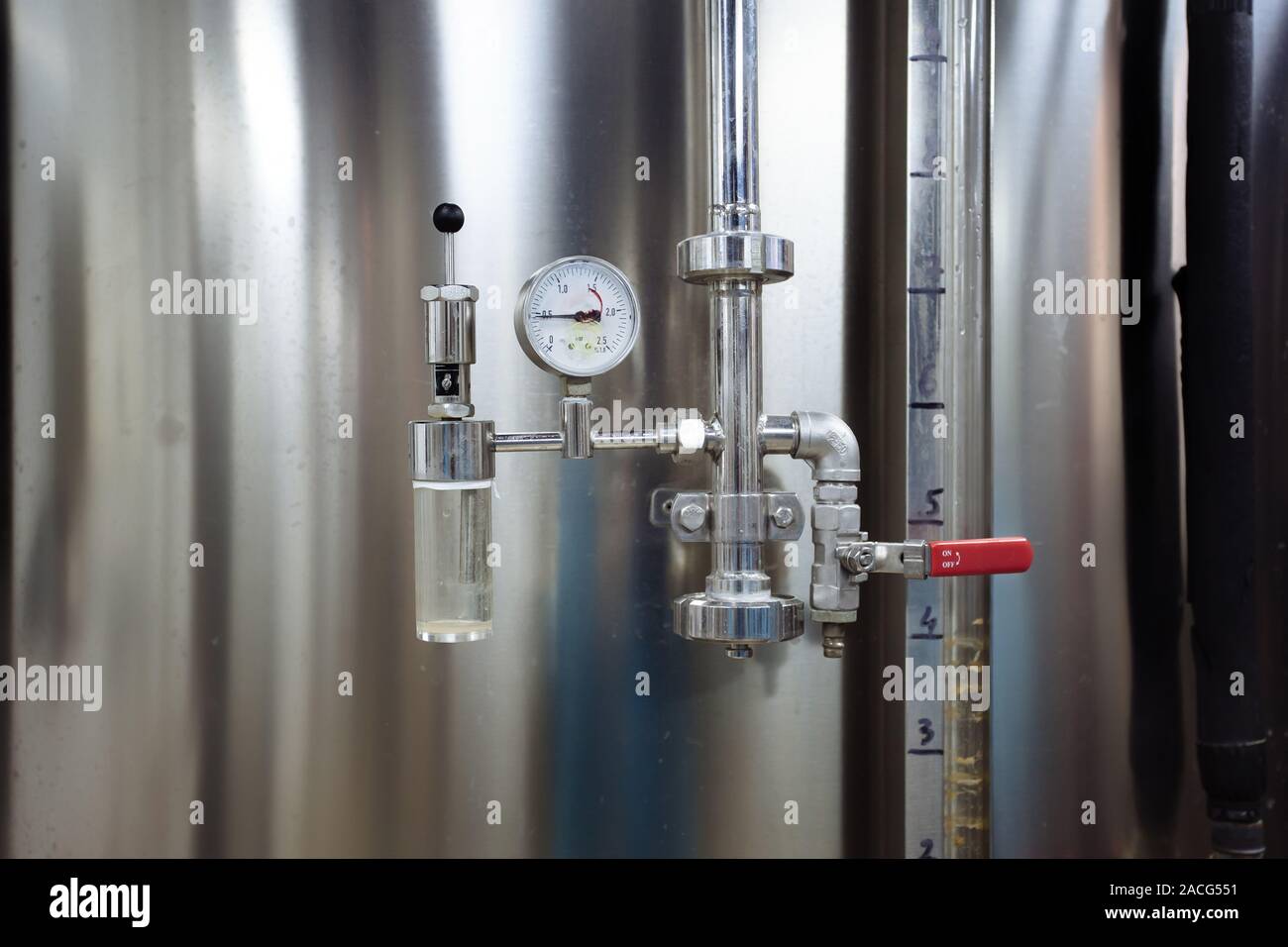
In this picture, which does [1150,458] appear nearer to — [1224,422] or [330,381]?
[1224,422]

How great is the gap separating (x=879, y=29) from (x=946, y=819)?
920mm

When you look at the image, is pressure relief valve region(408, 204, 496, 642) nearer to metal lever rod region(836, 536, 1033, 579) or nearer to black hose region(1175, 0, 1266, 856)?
metal lever rod region(836, 536, 1033, 579)

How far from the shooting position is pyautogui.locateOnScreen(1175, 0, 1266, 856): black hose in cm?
92

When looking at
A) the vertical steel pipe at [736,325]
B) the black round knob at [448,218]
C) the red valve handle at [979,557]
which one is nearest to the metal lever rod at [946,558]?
the red valve handle at [979,557]

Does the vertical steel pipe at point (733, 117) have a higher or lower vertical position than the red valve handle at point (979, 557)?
higher

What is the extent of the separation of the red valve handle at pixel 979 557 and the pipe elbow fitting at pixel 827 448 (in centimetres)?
11

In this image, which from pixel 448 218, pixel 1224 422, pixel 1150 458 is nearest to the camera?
pixel 448 218

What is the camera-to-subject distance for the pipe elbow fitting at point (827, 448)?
2.81ft

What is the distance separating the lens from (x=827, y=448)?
0.86m

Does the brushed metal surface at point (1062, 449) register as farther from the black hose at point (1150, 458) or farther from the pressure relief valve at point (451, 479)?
the pressure relief valve at point (451, 479)

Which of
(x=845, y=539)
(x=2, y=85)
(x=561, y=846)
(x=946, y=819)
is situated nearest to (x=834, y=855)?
(x=946, y=819)

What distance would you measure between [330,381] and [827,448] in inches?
23.5

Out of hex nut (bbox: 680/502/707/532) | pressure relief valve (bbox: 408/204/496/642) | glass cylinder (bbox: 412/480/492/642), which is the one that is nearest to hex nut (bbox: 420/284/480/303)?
pressure relief valve (bbox: 408/204/496/642)

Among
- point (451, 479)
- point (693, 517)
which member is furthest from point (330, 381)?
point (693, 517)
